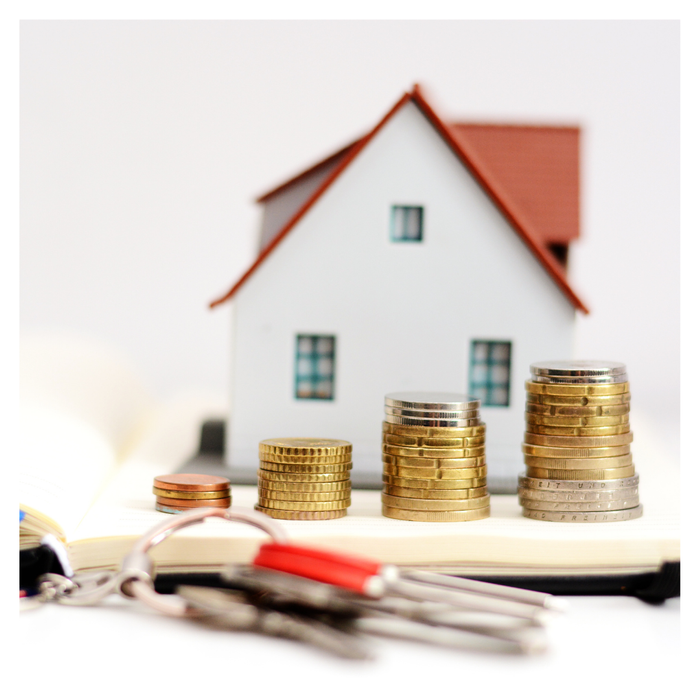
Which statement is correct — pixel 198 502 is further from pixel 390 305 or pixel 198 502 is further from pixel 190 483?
pixel 390 305

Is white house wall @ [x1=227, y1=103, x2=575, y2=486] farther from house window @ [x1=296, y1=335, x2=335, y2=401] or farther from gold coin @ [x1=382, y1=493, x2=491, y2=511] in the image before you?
gold coin @ [x1=382, y1=493, x2=491, y2=511]

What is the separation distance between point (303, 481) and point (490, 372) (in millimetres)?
1247

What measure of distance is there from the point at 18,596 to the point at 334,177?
2.15m

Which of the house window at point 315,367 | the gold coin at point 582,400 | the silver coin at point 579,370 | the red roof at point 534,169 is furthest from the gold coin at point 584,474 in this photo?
the red roof at point 534,169

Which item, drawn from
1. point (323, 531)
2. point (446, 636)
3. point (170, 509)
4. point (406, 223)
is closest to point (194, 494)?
point (170, 509)

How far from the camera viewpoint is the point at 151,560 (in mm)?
2404

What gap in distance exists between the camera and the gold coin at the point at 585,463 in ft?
9.73

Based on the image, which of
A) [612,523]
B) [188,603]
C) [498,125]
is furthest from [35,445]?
[498,125]

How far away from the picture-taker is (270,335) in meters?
3.86

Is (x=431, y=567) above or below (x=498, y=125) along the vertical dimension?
below

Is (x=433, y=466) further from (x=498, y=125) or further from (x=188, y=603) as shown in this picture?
(x=498, y=125)

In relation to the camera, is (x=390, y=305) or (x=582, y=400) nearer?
(x=582, y=400)

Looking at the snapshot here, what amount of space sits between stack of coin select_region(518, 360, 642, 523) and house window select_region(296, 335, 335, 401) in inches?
45.3

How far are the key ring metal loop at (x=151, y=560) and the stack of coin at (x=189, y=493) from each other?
441 mm
